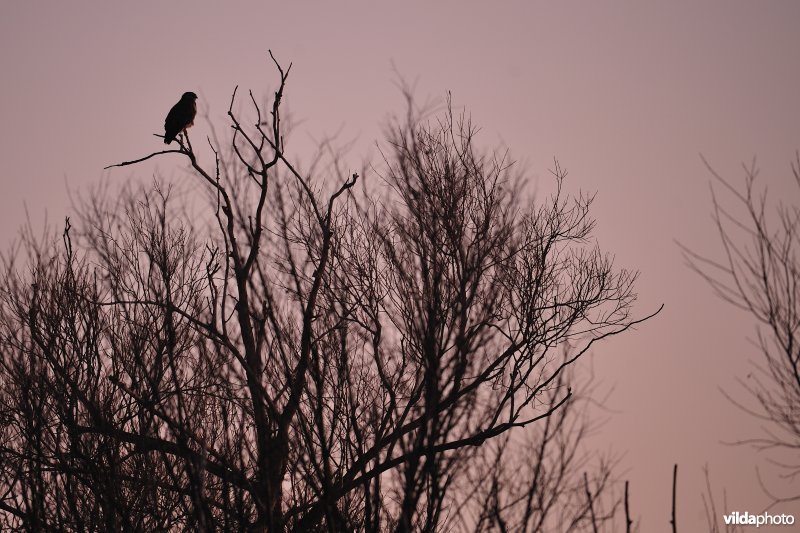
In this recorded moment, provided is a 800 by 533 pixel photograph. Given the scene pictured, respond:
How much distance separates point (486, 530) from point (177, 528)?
4.36 meters

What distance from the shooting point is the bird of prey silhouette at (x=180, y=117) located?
10086mm

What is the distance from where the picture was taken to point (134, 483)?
7215 mm

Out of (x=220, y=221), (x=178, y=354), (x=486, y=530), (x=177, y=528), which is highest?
(x=220, y=221)

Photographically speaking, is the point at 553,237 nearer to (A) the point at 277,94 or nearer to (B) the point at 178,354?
(A) the point at 277,94

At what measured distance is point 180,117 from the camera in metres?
10.5

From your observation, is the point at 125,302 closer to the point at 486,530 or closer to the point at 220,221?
the point at 220,221

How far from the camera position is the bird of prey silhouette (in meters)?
10.1

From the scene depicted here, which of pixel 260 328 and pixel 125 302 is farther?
pixel 125 302

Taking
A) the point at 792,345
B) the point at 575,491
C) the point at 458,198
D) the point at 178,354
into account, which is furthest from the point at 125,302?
the point at 792,345

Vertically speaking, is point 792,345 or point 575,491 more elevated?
point 792,345

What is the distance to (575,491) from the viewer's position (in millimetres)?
4770

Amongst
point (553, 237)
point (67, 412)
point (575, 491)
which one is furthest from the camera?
point (553, 237)

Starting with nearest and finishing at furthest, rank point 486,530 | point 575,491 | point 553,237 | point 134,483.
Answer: point 486,530
point 575,491
point 134,483
point 553,237

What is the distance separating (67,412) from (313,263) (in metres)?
2.51
